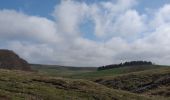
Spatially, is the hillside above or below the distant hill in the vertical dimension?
below

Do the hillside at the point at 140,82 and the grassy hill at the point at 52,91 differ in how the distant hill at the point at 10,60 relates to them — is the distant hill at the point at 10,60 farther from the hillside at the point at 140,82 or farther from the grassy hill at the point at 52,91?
the grassy hill at the point at 52,91

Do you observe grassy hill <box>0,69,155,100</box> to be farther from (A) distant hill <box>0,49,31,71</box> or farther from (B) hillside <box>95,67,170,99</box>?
(A) distant hill <box>0,49,31,71</box>

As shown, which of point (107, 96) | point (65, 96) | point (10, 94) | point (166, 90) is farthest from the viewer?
point (166, 90)

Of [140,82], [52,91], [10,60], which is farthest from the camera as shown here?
[10,60]

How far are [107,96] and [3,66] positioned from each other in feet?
334

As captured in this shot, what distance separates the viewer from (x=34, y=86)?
6219 centimetres

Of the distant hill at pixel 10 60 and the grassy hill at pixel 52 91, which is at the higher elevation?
the distant hill at pixel 10 60

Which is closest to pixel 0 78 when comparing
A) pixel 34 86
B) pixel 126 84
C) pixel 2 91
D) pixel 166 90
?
pixel 34 86

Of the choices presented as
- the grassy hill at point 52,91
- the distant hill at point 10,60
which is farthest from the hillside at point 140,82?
the distant hill at point 10,60

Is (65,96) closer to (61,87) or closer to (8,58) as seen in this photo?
(61,87)

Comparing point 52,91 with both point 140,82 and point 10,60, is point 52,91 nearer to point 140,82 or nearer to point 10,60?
point 140,82

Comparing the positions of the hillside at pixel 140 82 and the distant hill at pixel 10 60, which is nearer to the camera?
the hillside at pixel 140 82

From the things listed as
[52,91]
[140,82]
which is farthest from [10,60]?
[52,91]

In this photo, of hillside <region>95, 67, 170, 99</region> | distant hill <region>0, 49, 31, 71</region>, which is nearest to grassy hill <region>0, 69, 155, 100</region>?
hillside <region>95, 67, 170, 99</region>
